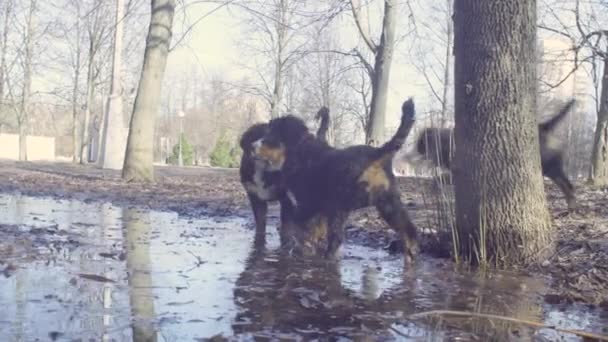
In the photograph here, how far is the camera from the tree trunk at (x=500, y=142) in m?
5.80

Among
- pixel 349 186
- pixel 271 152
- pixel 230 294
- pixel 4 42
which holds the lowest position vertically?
pixel 230 294

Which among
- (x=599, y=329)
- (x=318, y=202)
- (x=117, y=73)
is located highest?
(x=117, y=73)

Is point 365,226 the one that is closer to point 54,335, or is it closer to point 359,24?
point 54,335

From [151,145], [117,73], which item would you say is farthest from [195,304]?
[117,73]

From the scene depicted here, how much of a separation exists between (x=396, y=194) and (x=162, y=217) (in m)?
3.98

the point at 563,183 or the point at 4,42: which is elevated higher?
the point at 4,42

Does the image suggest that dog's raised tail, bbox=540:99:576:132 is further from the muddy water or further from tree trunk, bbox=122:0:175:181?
tree trunk, bbox=122:0:175:181

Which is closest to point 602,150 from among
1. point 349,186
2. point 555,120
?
point 555,120

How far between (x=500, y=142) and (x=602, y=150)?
14400 millimetres

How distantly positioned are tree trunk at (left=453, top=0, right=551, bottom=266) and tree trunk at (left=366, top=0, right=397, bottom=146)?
46.4ft

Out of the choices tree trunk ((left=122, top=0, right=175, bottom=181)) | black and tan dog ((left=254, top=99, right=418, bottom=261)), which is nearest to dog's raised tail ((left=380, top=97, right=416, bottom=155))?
black and tan dog ((left=254, top=99, right=418, bottom=261))

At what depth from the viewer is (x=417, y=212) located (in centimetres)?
962

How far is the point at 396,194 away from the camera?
6.39 metres

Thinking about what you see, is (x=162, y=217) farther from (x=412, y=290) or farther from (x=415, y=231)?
(x=412, y=290)
